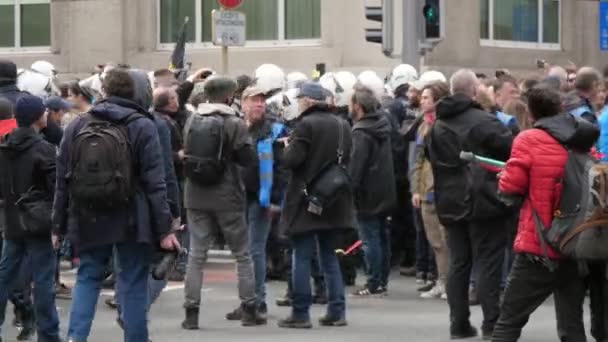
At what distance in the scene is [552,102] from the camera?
1018 centimetres

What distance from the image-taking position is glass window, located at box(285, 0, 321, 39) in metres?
27.0

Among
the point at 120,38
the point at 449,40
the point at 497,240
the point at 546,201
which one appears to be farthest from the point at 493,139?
the point at 120,38

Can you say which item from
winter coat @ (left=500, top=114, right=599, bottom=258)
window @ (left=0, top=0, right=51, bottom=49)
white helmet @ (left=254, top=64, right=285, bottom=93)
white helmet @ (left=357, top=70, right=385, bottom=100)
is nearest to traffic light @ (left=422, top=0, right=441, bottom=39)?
white helmet @ (left=357, top=70, right=385, bottom=100)

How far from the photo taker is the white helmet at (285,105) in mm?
14469

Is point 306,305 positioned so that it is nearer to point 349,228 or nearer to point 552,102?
point 349,228

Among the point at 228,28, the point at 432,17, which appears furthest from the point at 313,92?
the point at 228,28

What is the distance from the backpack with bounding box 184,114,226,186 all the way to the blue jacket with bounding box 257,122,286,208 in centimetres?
79

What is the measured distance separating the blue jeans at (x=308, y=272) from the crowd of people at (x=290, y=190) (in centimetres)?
2

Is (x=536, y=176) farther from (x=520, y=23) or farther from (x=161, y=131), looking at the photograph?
(x=520, y=23)

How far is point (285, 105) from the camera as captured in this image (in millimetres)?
14641

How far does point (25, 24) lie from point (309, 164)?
57.6 ft

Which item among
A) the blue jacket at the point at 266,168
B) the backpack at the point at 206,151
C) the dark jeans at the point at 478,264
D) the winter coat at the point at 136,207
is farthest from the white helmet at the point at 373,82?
the winter coat at the point at 136,207

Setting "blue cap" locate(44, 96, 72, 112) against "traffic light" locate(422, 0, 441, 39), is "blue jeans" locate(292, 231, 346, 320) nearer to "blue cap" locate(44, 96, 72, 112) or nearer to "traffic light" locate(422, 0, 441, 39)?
"blue cap" locate(44, 96, 72, 112)

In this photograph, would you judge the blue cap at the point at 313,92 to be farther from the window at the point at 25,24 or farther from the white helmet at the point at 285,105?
the window at the point at 25,24
